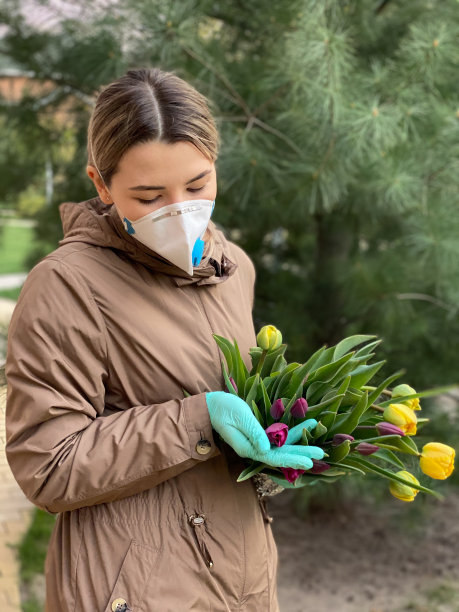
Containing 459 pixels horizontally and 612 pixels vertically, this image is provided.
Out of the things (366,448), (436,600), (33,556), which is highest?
(366,448)

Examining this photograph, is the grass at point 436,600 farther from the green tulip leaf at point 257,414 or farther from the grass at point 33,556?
the green tulip leaf at point 257,414

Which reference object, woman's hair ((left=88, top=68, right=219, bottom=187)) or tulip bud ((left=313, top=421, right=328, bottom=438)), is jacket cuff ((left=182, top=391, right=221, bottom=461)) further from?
woman's hair ((left=88, top=68, right=219, bottom=187))

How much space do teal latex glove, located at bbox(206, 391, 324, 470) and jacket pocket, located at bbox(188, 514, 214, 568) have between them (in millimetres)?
184

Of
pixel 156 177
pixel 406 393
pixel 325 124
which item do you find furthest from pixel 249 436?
pixel 325 124

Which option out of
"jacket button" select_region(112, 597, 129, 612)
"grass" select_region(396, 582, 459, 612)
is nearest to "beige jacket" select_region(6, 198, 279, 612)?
"jacket button" select_region(112, 597, 129, 612)

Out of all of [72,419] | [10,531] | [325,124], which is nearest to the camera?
[72,419]

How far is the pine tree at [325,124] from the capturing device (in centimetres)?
247

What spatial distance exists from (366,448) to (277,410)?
0.19 m

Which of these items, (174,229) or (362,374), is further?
(362,374)

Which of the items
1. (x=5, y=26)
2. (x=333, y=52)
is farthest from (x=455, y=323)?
(x=5, y=26)

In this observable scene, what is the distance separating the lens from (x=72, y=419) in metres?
1.27

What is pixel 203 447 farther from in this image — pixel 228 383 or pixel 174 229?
pixel 174 229

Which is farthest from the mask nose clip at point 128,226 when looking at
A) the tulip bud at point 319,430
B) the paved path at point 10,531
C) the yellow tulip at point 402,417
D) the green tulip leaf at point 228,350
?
the paved path at point 10,531

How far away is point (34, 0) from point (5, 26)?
0.93 ft
